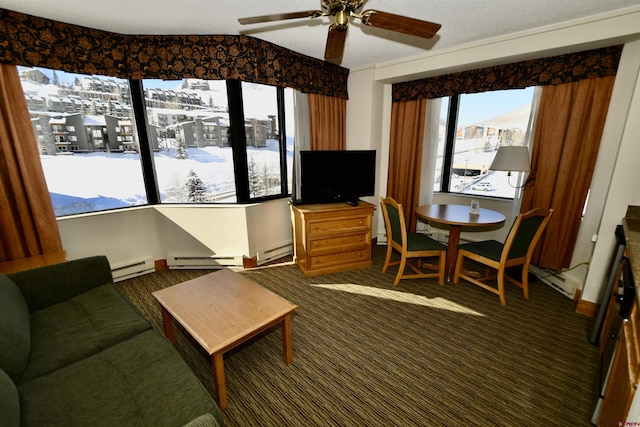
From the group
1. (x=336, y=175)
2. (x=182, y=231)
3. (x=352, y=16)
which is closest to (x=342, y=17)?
(x=352, y=16)

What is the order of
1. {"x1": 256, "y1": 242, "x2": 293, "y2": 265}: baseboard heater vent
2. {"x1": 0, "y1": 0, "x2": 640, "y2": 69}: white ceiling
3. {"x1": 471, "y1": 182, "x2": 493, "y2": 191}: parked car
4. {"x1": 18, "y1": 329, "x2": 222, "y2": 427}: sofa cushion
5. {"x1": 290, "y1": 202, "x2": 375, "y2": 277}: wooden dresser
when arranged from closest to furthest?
{"x1": 18, "y1": 329, "x2": 222, "y2": 427}: sofa cushion < {"x1": 0, "y1": 0, "x2": 640, "y2": 69}: white ceiling < {"x1": 290, "y1": 202, "x2": 375, "y2": 277}: wooden dresser < {"x1": 256, "y1": 242, "x2": 293, "y2": 265}: baseboard heater vent < {"x1": 471, "y1": 182, "x2": 493, "y2": 191}: parked car

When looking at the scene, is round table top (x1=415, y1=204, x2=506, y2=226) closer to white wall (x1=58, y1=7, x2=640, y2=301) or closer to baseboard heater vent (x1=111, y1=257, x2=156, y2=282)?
white wall (x1=58, y1=7, x2=640, y2=301)

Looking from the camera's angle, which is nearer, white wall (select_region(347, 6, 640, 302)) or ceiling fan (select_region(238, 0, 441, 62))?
ceiling fan (select_region(238, 0, 441, 62))

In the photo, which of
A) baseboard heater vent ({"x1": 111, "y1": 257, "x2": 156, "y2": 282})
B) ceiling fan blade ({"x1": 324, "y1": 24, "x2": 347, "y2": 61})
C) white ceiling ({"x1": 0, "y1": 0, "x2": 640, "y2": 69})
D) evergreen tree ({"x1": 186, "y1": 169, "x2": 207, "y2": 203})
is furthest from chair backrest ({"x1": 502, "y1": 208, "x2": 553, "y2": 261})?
baseboard heater vent ({"x1": 111, "y1": 257, "x2": 156, "y2": 282})

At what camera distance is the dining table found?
2.81 meters

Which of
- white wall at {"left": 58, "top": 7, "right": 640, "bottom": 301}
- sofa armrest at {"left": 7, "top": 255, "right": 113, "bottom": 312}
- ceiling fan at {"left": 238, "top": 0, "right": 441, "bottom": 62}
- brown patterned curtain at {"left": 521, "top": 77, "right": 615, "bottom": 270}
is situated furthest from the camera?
brown patterned curtain at {"left": 521, "top": 77, "right": 615, "bottom": 270}

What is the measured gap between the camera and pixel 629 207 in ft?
7.07

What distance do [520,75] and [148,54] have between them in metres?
3.86

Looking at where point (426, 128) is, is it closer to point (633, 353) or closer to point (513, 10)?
point (513, 10)

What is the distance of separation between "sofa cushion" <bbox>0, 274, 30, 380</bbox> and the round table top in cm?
312

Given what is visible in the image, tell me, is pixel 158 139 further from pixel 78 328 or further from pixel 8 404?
pixel 8 404

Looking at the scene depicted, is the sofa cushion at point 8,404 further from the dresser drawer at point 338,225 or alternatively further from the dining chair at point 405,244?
the dining chair at point 405,244

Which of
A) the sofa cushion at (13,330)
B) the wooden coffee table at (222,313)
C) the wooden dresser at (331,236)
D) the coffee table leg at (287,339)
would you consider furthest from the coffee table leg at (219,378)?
the wooden dresser at (331,236)

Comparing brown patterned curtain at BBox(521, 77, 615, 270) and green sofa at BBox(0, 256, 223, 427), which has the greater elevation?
brown patterned curtain at BBox(521, 77, 615, 270)
